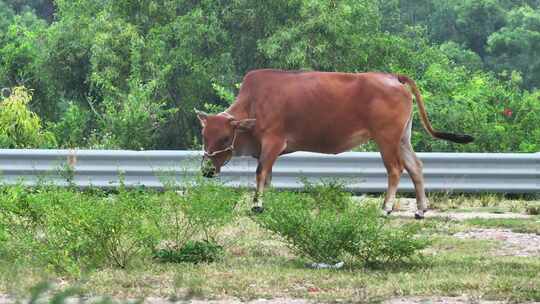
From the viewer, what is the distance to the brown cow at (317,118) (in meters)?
13.4

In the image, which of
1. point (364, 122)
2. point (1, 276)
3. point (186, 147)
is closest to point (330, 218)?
point (1, 276)

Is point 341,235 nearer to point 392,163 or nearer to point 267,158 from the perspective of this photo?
point 267,158

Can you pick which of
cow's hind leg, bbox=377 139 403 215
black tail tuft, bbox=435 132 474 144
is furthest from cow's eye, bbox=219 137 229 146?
black tail tuft, bbox=435 132 474 144

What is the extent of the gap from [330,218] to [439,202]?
16.2 ft

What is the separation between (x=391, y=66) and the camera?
2319 cm

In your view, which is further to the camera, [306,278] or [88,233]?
[88,233]

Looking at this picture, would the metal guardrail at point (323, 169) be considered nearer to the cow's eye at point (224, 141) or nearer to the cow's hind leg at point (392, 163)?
the cow's hind leg at point (392, 163)

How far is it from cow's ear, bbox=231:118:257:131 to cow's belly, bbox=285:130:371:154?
0.46 m

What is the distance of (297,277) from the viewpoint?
9.05 meters

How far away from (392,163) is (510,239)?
2.42 meters

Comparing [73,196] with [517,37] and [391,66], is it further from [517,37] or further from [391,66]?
[517,37]

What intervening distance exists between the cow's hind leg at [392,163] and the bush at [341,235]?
3.46 meters

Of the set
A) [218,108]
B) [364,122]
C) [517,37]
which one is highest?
[364,122]

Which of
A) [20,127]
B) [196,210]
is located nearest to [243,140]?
[196,210]
